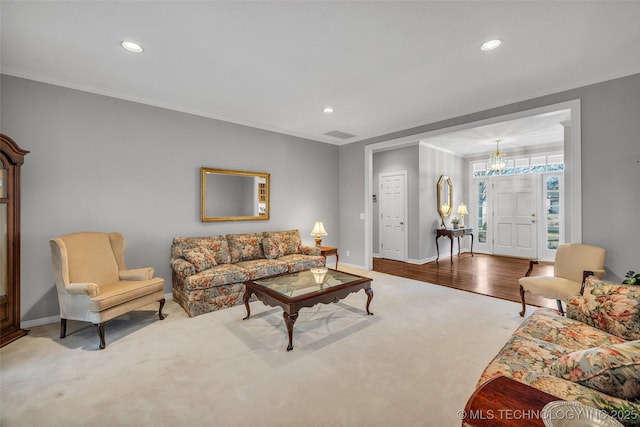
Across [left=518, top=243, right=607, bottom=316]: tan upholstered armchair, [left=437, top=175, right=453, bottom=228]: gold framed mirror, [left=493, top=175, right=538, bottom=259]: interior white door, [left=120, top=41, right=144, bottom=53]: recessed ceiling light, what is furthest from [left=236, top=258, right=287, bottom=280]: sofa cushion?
[left=493, top=175, right=538, bottom=259]: interior white door

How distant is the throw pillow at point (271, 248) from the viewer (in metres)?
4.46

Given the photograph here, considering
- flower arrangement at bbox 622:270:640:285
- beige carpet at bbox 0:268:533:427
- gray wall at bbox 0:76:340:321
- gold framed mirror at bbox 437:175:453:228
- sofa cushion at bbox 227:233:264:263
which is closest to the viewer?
beige carpet at bbox 0:268:533:427

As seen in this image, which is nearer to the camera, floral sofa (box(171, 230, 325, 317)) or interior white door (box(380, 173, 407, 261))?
floral sofa (box(171, 230, 325, 317))

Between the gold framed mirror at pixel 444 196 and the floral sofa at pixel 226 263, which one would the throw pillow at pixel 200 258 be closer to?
the floral sofa at pixel 226 263

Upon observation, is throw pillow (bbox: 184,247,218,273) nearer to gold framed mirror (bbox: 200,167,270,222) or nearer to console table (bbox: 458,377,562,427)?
gold framed mirror (bbox: 200,167,270,222)

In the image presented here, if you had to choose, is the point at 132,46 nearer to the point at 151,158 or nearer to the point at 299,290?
the point at 151,158

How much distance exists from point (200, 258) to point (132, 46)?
91.8 inches

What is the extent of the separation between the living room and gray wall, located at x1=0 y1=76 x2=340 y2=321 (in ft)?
0.04

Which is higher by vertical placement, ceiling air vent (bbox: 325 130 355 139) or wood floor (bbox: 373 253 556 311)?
ceiling air vent (bbox: 325 130 355 139)

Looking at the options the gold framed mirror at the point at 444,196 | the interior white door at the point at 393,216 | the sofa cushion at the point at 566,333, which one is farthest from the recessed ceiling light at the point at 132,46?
the gold framed mirror at the point at 444,196

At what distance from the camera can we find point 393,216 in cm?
704

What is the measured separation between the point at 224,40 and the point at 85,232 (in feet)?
8.41

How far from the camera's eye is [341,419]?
67.1 inches

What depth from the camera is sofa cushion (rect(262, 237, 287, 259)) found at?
4.47m
